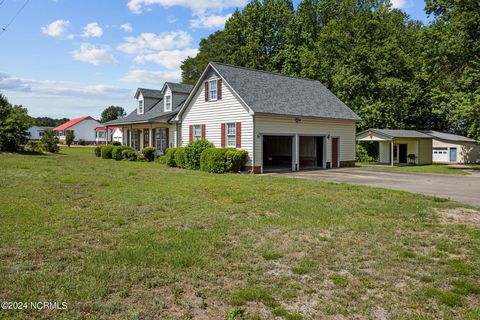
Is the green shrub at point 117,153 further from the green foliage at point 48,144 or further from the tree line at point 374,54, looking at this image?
the tree line at point 374,54

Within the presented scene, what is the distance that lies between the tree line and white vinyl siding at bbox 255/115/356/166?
7.60 metres

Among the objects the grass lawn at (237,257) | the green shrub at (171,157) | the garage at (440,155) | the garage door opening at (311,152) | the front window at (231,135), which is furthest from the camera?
the garage at (440,155)

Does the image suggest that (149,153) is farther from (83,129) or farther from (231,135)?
(83,129)

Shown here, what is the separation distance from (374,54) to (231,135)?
2128 centimetres

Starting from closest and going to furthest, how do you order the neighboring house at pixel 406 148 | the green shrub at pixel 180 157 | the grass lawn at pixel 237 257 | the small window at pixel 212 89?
the grass lawn at pixel 237 257 < the green shrub at pixel 180 157 < the small window at pixel 212 89 < the neighboring house at pixel 406 148

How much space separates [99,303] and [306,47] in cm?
4304

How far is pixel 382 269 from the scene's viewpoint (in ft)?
17.8

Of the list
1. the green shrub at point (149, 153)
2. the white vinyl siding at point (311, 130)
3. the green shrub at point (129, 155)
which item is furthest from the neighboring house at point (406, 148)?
the green shrub at point (129, 155)

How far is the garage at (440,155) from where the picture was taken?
121 feet

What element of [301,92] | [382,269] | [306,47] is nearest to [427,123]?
[306,47]

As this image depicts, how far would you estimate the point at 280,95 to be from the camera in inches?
924

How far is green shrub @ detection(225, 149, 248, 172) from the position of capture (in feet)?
64.8

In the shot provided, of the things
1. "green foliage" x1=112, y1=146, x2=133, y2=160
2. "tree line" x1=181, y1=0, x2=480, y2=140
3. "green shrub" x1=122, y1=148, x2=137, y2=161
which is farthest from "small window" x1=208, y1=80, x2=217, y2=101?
"tree line" x1=181, y1=0, x2=480, y2=140

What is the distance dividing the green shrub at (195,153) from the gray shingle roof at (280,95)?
366cm
